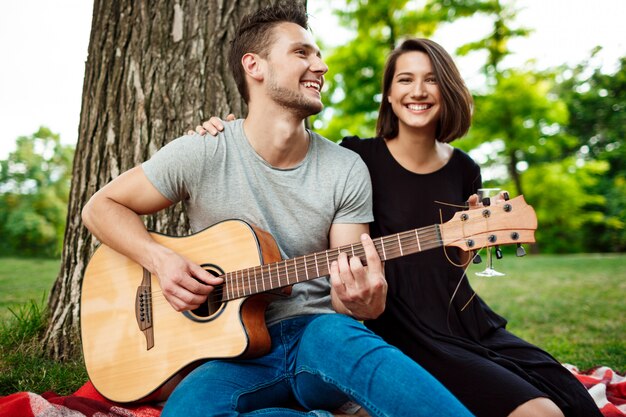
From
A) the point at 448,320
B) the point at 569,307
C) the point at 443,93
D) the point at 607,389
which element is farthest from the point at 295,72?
the point at 569,307

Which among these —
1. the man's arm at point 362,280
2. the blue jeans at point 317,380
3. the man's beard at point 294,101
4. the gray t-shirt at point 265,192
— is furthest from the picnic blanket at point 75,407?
the man's beard at point 294,101

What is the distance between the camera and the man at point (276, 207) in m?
1.98

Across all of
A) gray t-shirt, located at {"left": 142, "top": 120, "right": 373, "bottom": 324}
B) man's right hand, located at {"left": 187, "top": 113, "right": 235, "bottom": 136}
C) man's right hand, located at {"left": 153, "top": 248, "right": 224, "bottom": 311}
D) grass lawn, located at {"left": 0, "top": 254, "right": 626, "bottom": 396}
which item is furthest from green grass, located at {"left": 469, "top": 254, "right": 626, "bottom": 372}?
man's right hand, located at {"left": 187, "top": 113, "right": 235, "bottom": 136}

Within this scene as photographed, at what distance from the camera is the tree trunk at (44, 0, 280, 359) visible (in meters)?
3.03

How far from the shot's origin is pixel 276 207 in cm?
241

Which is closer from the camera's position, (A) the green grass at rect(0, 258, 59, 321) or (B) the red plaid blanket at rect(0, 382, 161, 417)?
(B) the red plaid blanket at rect(0, 382, 161, 417)

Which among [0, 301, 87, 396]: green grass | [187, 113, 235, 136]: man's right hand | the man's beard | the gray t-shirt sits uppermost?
the man's beard

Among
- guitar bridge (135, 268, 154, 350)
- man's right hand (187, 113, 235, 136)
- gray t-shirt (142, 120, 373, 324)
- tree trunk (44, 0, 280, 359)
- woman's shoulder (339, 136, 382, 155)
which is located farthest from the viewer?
tree trunk (44, 0, 280, 359)

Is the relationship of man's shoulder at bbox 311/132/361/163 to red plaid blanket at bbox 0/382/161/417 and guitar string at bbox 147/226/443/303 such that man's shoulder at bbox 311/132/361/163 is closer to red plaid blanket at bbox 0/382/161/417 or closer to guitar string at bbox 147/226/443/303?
guitar string at bbox 147/226/443/303

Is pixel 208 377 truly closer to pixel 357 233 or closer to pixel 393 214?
pixel 357 233

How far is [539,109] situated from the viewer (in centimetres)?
1507

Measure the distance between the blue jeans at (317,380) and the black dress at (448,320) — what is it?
0.46 m

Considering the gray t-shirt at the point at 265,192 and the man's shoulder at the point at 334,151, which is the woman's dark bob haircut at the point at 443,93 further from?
the gray t-shirt at the point at 265,192

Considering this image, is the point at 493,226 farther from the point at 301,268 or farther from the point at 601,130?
the point at 601,130
